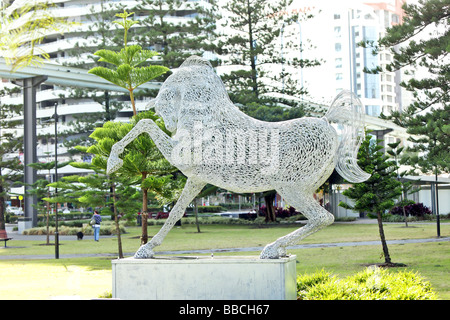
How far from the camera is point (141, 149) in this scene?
45.5 ft

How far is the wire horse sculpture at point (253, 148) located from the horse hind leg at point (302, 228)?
13mm

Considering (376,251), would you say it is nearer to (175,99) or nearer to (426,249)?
(426,249)

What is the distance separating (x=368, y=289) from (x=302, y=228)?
1280mm

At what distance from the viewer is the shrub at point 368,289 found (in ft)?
24.2

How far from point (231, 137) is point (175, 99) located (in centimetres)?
100

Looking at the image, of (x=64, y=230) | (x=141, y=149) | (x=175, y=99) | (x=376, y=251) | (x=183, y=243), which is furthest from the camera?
(x=64, y=230)

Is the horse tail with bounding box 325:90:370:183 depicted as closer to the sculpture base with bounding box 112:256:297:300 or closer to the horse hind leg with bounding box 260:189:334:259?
the horse hind leg with bounding box 260:189:334:259

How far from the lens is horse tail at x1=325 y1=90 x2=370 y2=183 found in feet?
25.1

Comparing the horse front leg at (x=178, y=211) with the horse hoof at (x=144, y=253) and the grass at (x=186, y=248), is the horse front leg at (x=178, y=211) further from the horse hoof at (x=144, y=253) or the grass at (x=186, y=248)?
the grass at (x=186, y=248)

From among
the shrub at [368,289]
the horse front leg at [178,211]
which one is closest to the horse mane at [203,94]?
the horse front leg at [178,211]

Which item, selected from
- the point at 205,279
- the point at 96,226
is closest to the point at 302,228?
the point at 205,279

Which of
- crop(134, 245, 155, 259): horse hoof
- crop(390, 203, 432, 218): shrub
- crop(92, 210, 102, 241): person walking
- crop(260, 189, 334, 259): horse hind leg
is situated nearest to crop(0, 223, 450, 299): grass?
crop(92, 210, 102, 241): person walking

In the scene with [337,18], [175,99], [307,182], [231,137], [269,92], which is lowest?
[307,182]

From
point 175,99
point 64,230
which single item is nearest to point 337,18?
point 64,230
